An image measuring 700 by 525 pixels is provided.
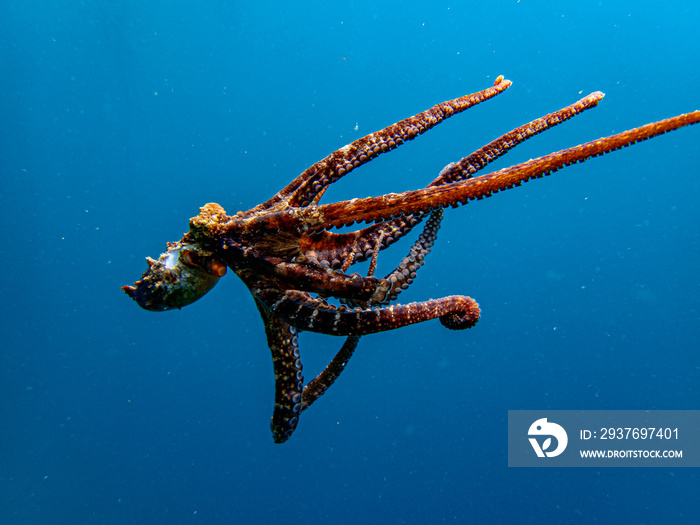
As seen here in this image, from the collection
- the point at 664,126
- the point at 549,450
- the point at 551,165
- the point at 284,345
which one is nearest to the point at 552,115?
the point at 664,126

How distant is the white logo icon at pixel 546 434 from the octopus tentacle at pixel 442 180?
720cm

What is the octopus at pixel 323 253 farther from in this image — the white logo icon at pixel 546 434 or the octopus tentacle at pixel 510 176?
the white logo icon at pixel 546 434

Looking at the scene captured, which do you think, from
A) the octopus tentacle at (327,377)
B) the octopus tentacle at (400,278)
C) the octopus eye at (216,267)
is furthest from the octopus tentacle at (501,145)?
the octopus eye at (216,267)

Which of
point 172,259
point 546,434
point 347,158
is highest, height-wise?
point 347,158

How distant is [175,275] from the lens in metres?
2.94

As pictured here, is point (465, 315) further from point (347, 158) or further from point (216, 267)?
point (216, 267)

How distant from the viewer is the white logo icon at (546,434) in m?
8.33

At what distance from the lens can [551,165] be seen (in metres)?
2.08

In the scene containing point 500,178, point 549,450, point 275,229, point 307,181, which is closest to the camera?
point 500,178

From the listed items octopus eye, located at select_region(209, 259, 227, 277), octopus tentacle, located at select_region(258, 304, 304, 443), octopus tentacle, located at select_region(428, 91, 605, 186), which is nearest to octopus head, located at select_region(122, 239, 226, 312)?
octopus eye, located at select_region(209, 259, 227, 277)

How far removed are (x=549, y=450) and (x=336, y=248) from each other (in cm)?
821

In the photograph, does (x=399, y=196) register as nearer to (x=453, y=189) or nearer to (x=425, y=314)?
(x=453, y=189)

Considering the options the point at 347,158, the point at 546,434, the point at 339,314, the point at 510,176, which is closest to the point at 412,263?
the point at 339,314

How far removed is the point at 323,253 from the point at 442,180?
1.00 metres
